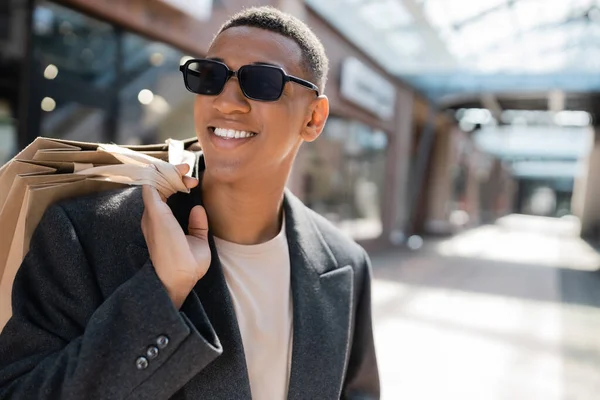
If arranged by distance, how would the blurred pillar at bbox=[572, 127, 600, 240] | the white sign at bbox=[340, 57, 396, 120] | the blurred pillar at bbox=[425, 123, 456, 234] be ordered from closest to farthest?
the white sign at bbox=[340, 57, 396, 120] < the blurred pillar at bbox=[425, 123, 456, 234] < the blurred pillar at bbox=[572, 127, 600, 240]

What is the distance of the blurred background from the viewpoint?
4930 millimetres

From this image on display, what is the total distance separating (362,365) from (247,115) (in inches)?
33.4

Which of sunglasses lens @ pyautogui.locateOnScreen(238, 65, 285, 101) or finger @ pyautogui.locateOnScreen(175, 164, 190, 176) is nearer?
finger @ pyautogui.locateOnScreen(175, 164, 190, 176)

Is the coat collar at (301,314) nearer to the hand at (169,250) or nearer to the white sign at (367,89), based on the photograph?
the hand at (169,250)

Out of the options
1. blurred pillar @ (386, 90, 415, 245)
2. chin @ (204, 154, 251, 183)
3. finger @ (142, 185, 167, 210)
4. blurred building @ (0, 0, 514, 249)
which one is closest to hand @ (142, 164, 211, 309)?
finger @ (142, 185, 167, 210)

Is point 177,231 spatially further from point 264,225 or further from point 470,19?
point 470,19

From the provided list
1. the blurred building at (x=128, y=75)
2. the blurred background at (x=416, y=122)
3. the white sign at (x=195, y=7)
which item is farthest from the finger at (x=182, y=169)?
the white sign at (x=195, y=7)

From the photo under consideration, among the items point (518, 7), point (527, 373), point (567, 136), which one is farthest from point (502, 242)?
point (527, 373)

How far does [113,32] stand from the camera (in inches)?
216

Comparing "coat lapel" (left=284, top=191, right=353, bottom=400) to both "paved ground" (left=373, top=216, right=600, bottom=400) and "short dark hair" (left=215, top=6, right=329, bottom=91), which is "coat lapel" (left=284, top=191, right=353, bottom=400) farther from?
"paved ground" (left=373, top=216, right=600, bottom=400)

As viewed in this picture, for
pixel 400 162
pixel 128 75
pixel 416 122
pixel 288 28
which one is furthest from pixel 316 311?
pixel 416 122

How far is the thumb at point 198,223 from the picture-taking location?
1.25 m

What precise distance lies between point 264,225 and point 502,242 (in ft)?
64.6

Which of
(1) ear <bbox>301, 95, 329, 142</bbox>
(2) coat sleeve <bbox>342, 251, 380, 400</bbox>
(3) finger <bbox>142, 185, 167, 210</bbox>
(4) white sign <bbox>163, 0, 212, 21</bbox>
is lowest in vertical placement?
(2) coat sleeve <bbox>342, 251, 380, 400</bbox>
